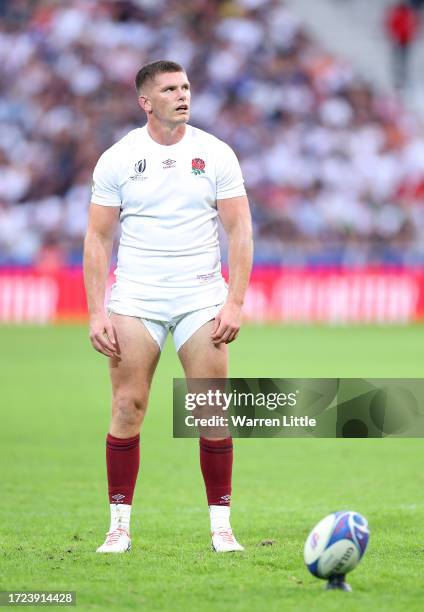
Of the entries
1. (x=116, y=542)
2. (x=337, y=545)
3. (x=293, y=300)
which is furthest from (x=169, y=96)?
(x=293, y=300)

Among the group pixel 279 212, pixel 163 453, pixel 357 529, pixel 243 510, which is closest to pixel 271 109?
pixel 279 212

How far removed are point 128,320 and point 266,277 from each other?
18.6 m

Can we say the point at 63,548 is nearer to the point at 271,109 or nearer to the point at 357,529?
the point at 357,529

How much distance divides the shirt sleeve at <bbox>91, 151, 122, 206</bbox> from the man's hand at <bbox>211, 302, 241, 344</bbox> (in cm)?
79

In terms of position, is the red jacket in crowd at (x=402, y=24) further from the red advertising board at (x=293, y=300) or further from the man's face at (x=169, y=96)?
the man's face at (x=169, y=96)

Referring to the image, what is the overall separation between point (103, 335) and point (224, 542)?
1.22m

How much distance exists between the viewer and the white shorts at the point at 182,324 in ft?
21.5

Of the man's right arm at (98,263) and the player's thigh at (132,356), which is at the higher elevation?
the man's right arm at (98,263)

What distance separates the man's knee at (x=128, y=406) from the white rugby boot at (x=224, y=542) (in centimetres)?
71

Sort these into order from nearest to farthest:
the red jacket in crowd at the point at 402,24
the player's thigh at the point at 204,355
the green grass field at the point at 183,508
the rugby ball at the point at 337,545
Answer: the rugby ball at the point at 337,545 → the green grass field at the point at 183,508 → the player's thigh at the point at 204,355 → the red jacket in crowd at the point at 402,24

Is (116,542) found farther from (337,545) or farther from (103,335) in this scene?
(337,545)

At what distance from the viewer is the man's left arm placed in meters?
6.43

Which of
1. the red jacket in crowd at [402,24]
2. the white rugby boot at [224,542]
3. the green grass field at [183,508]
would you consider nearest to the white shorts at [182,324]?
the white rugby boot at [224,542]

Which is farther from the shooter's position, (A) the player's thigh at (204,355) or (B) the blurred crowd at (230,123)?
(B) the blurred crowd at (230,123)
